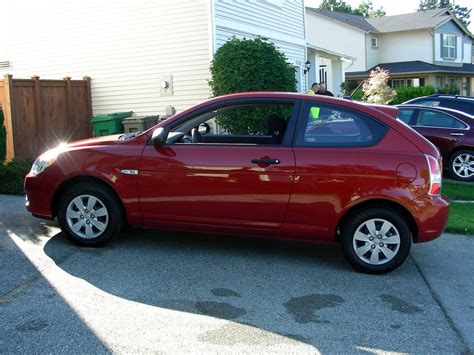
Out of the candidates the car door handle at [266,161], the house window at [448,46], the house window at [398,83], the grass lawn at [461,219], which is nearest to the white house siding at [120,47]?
the grass lawn at [461,219]

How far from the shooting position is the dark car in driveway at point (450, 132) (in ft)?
37.0

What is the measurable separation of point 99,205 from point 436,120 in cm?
844

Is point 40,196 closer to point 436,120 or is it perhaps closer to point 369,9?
point 436,120

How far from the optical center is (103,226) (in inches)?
228

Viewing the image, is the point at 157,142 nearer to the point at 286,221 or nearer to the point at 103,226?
the point at 103,226

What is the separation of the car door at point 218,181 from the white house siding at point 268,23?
766 centimetres

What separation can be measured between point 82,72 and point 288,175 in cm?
1041

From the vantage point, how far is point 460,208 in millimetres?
8539

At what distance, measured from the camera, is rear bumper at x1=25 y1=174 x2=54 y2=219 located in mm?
5887

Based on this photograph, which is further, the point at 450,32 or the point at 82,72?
the point at 450,32

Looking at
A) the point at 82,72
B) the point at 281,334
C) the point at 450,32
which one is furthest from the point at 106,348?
the point at 450,32

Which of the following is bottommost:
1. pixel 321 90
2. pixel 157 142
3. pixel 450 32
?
pixel 157 142

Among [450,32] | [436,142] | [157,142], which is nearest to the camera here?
[157,142]

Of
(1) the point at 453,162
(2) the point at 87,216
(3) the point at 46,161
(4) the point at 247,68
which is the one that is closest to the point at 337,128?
(2) the point at 87,216
